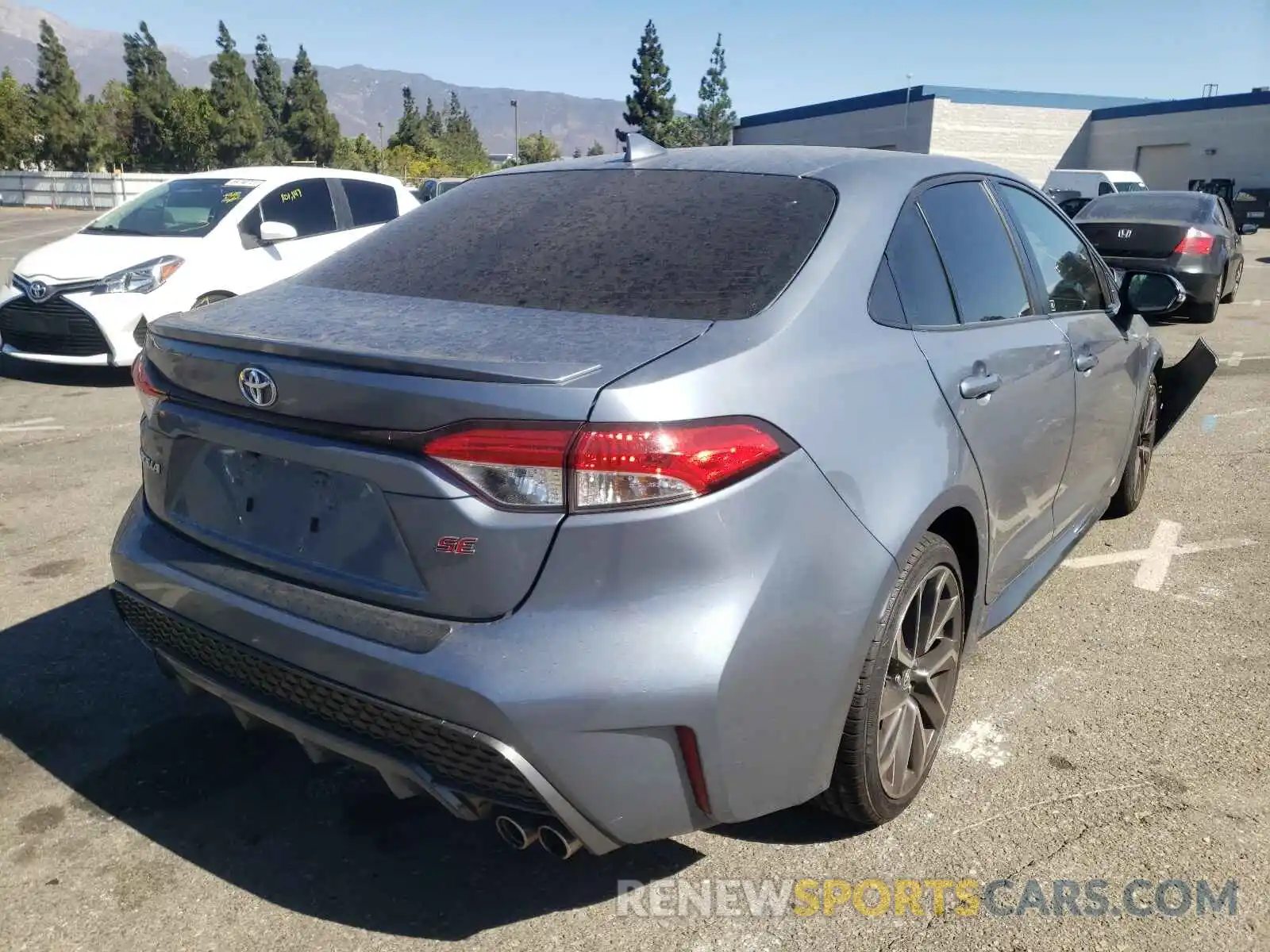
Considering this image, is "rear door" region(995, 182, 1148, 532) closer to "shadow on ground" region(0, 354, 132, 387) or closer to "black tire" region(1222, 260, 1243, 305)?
"shadow on ground" region(0, 354, 132, 387)

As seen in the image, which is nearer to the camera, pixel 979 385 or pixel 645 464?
pixel 645 464

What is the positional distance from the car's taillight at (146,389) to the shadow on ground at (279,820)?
777mm

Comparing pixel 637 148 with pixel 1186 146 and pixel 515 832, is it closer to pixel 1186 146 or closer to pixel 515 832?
pixel 515 832

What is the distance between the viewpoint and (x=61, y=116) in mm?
49125

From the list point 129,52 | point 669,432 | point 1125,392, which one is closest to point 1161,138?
point 1125,392

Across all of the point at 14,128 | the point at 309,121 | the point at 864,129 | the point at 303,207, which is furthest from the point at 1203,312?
the point at 309,121

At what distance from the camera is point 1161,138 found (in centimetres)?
4478

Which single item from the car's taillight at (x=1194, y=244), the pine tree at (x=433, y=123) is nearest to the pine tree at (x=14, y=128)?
the car's taillight at (x=1194, y=244)

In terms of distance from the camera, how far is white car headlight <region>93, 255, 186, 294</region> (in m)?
7.46

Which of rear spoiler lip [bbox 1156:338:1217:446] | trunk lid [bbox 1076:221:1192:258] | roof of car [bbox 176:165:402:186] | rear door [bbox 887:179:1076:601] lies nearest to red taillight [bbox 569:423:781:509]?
rear door [bbox 887:179:1076:601]

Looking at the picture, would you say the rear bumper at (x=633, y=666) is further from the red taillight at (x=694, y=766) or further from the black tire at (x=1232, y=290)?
the black tire at (x=1232, y=290)

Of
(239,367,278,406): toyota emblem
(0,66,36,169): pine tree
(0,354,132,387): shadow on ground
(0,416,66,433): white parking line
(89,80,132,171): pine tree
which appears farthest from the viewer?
(89,80,132,171): pine tree

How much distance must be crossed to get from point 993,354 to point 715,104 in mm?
76281

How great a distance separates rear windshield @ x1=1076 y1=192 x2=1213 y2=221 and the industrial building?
30840mm
